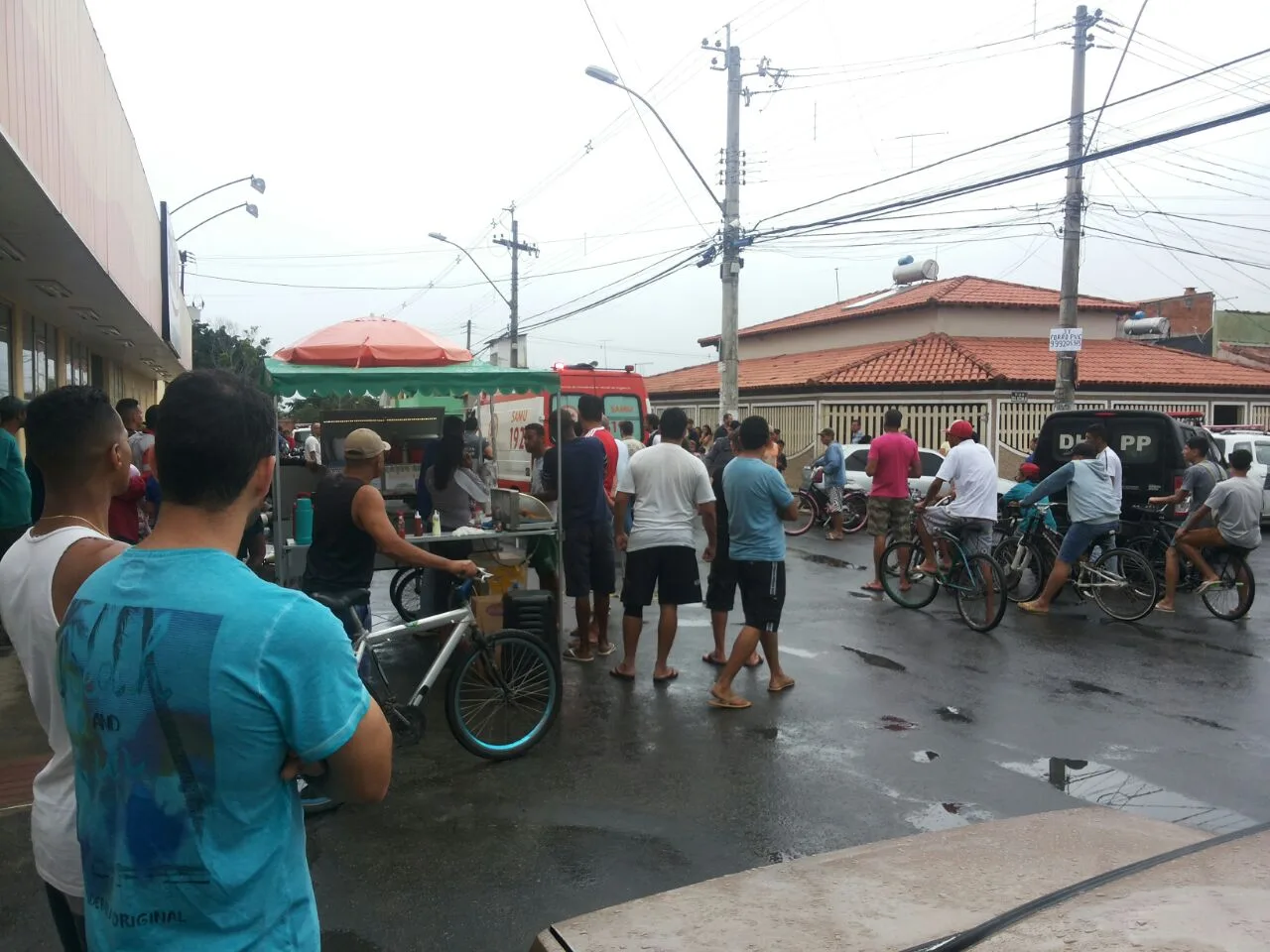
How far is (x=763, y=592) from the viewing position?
6.25m

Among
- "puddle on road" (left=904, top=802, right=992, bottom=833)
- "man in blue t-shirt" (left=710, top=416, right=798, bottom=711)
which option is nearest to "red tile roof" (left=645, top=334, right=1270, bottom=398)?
"man in blue t-shirt" (left=710, top=416, right=798, bottom=711)

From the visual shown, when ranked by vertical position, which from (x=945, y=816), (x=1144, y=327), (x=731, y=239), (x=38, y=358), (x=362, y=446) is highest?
(x=731, y=239)

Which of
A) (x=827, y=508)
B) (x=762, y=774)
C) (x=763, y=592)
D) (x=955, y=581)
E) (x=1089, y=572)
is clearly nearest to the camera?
(x=762, y=774)

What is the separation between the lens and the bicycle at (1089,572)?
8.99 meters

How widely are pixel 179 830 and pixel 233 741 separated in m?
0.17

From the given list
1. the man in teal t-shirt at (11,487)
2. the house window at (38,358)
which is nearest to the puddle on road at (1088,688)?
the man in teal t-shirt at (11,487)

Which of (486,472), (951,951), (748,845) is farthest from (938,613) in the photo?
(951,951)

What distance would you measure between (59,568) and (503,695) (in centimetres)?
353

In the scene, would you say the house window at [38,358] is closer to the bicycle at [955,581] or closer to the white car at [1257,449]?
the bicycle at [955,581]

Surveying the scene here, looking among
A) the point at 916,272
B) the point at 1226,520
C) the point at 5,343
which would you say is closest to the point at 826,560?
the point at 1226,520

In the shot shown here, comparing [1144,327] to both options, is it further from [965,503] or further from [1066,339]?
[965,503]

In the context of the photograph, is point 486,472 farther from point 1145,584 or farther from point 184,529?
point 184,529

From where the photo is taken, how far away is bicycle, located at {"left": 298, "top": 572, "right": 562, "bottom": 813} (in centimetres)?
489

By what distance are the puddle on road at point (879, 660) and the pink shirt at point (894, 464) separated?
2999 mm
